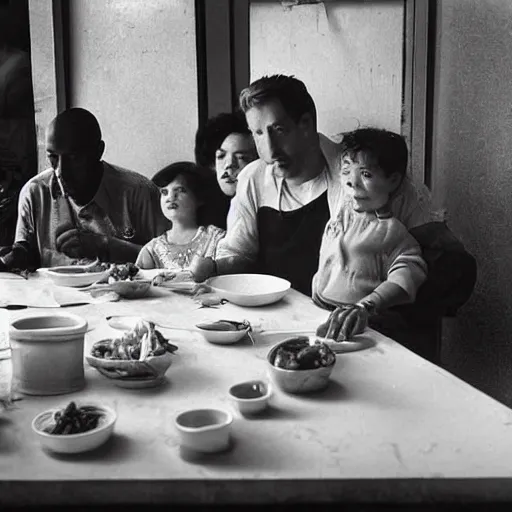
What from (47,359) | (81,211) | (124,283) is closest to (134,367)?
(47,359)

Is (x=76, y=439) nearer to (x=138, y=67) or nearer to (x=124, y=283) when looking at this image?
(x=124, y=283)

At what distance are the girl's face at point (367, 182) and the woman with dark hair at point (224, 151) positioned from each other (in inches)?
17.6

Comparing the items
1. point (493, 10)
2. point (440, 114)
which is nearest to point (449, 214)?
point (440, 114)

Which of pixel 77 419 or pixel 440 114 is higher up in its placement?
pixel 440 114

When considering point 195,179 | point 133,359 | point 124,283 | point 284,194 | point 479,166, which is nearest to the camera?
point 133,359

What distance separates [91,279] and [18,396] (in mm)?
1108

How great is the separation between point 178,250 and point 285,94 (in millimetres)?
762

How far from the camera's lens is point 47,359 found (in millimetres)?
1539

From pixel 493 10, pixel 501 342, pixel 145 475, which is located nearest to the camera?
pixel 145 475

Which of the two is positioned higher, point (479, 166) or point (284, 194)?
point (479, 166)

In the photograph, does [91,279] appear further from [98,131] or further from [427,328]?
[427,328]

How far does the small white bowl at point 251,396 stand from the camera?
55.4 inches

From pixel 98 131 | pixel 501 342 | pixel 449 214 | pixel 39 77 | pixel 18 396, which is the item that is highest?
pixel 39 77

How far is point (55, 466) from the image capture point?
122 cm
